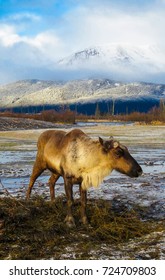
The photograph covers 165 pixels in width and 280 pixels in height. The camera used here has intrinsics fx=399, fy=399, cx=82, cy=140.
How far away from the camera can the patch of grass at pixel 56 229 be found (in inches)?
246

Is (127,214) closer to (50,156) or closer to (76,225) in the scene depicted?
(76,225)

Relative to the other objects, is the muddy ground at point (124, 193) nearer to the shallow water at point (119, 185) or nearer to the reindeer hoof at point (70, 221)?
the shallow water at point (119, 185)

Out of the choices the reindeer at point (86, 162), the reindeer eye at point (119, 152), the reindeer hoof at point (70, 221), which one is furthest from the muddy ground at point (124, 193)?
the reindeer eye at point (119, 152)

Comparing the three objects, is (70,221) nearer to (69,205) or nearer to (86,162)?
(69,205)

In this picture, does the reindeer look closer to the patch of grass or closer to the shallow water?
the patch of grass

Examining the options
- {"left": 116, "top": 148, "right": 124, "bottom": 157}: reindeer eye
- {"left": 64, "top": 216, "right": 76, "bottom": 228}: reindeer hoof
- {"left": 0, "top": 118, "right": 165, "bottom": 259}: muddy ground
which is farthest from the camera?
{"left": 64, "top": 216, "right": 76, "bottom": 228}: reindeer hoof

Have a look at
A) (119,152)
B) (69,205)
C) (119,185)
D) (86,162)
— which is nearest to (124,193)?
(119,185)

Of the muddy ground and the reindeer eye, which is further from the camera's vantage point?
the reindeer eye

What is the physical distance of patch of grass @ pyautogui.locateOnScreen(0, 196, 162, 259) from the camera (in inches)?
246

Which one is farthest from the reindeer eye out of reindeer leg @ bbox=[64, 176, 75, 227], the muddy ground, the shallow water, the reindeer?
the shallow water

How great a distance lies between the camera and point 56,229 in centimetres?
714

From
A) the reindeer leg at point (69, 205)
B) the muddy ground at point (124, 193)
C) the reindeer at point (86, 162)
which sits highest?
the reindeer at point (86, 162)

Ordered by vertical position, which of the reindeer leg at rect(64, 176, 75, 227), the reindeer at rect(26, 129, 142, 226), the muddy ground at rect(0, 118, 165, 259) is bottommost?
the muddy ground at rect(0, 118, 165, 259)
